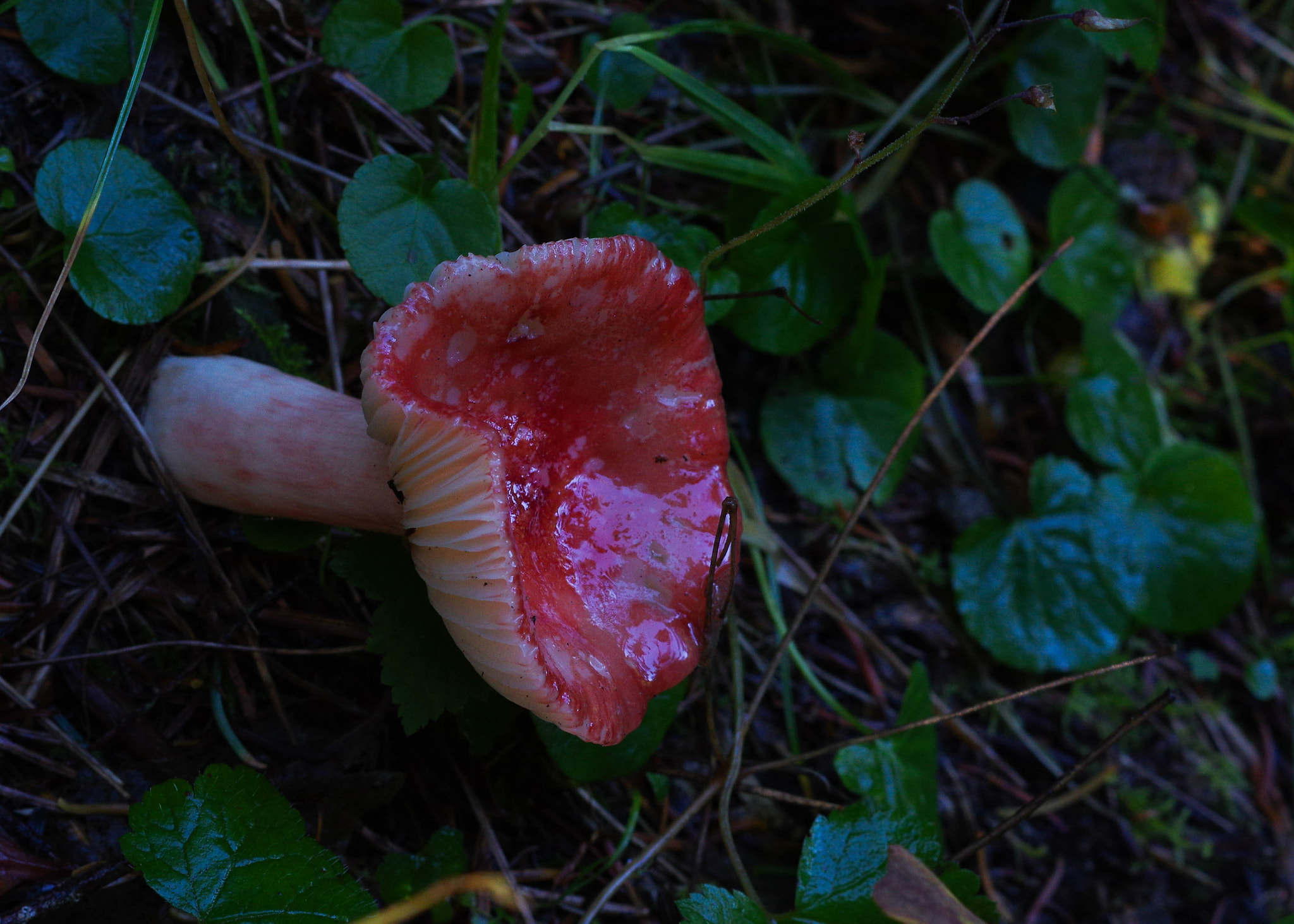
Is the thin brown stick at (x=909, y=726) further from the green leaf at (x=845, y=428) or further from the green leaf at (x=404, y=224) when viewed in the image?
the green leaf at (x=404, y=224)

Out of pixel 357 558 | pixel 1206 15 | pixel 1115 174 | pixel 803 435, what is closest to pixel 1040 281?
pixel 1115 174

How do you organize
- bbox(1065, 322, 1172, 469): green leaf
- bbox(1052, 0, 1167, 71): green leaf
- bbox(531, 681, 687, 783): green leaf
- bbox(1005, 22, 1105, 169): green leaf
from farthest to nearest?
bbox(1065, 322, 1172, 469): green leaf < bbox(1005, 22, 1105, 169): green leaf < bbox(1052, 0, 1167, 71): green leaf < bbox(531, 681, 687, 783): green leaf

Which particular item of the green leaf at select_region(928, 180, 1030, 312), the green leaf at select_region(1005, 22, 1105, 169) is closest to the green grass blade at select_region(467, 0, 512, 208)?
the green leaf at select_region(928, 180, 1030, 312)

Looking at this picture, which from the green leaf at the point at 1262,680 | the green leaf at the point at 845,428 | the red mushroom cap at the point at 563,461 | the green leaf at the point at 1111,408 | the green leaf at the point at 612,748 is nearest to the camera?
the red mushroom cap at the point at 563,461

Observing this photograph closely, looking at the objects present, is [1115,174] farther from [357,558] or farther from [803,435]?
[357,558]

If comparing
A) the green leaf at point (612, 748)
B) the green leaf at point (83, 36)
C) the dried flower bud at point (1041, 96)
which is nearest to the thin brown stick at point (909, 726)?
the green leaf at point (612, 748)

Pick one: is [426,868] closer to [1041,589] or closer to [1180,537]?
[1041,589]

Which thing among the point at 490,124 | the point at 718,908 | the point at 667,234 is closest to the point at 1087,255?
the point at 667,234

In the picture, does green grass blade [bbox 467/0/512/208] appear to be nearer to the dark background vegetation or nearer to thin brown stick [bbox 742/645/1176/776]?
the dark background vegetation
